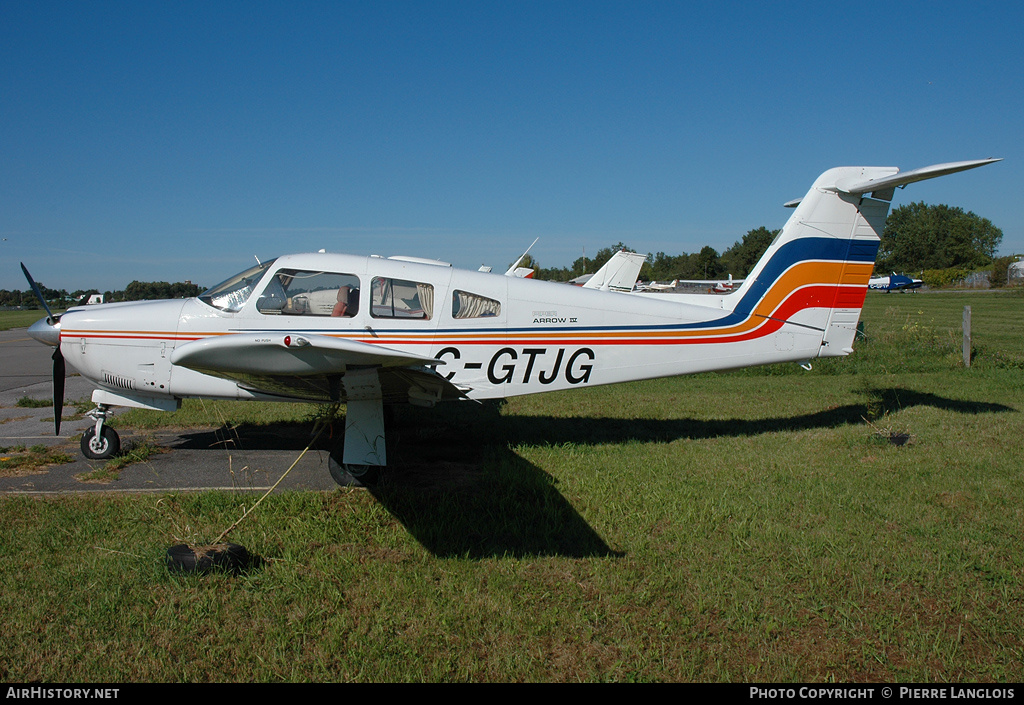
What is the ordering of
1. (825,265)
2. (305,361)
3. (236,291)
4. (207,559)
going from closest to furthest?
(207,559)
(305,361)
(236,291)
(825,265)

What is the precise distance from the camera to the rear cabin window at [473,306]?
6188 mm

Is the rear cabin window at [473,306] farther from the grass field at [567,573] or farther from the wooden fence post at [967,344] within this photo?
the wooden fence post at [967,344]

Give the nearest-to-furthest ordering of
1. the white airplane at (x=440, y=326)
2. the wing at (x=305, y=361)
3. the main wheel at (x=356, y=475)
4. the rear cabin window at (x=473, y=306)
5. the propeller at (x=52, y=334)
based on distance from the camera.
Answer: the wing at (x=305, y=361)
the main wheel at (x=356, y=475)
the white airplane at (x=440, y=326)
the rear cabin window at (x=473, y=306)
the propeller at (x=52, y=334)

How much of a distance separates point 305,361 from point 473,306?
242cm

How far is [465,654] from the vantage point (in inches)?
125

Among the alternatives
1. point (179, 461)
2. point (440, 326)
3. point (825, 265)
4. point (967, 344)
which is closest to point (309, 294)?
point (440, 326)

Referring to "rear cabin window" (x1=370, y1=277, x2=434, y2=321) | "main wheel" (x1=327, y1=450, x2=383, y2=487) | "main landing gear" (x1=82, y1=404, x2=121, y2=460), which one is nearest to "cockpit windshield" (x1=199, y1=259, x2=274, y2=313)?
"rear cabin window" (x1=370, y1=277, x2=434, y2=321)

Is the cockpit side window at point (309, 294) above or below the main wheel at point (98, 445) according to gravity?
above

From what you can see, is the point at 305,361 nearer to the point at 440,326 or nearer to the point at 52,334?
the point at 440,326

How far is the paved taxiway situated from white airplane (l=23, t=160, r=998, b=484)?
46 centimetres

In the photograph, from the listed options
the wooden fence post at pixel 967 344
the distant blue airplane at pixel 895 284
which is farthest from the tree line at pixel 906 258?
the wooden fence post at pixel 967 344

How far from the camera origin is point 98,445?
639cm

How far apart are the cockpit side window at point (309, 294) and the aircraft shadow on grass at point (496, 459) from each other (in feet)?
5.91
